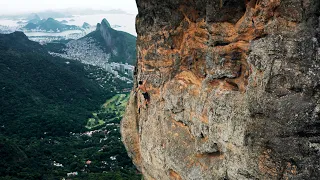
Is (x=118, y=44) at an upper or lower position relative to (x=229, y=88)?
lower

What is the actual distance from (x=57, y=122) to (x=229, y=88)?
4551 cm

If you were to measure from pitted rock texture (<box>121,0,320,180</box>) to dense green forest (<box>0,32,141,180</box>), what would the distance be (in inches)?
781

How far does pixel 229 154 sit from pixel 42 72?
2558 inches

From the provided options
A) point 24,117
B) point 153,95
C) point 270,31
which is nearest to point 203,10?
point 270,31

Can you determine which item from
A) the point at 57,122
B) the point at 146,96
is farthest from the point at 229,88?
the point at 57,122

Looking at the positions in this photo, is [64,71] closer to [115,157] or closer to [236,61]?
[115,157]

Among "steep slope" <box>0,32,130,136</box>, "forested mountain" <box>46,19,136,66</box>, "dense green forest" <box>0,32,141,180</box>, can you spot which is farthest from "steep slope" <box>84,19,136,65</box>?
"steep slope" <box>0,32,130,136</box>

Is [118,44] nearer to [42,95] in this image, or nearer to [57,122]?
[42,95]

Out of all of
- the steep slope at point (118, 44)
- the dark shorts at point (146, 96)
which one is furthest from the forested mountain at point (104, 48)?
the dark shorts at point (146, 96)

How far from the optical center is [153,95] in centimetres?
1112

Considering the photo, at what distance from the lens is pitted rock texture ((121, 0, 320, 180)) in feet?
20.4

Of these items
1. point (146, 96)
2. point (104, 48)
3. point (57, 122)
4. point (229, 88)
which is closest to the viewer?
point (229, 88)

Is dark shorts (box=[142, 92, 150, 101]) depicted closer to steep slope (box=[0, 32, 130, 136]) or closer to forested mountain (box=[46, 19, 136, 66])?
steep slope (box=[0, 32, 130, 136])

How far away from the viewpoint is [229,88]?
7.98 m
